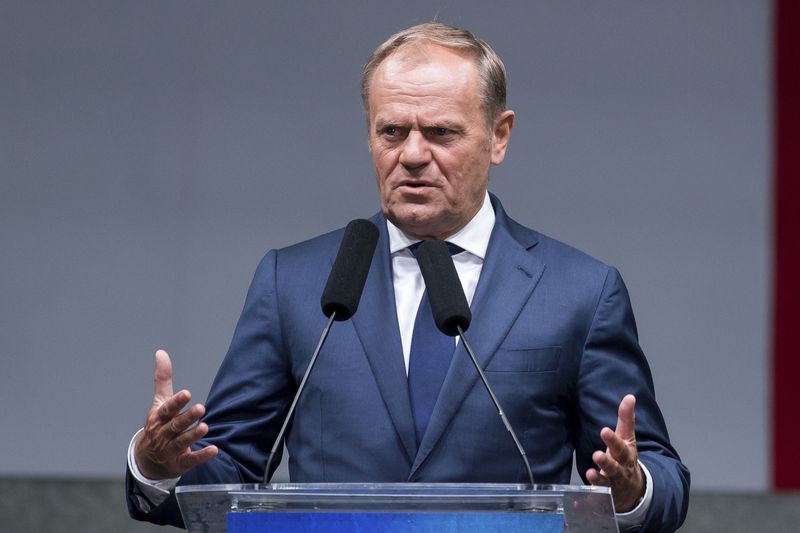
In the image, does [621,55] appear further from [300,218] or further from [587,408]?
[587,408]

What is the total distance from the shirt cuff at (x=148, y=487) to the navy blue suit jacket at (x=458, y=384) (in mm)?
16

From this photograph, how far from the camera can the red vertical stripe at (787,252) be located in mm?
3273

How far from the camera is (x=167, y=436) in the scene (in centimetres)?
152

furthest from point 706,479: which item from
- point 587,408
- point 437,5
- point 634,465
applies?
point 634,465

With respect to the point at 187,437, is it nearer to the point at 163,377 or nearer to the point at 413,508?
the point at 163,377

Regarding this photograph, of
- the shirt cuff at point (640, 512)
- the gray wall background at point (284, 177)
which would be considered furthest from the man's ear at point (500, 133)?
the gray wall background at point (284, 177)

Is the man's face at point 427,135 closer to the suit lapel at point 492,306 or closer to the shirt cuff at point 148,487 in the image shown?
the suit lapel at point 492,306

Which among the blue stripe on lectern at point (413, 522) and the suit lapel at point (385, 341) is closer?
the blue stripe on lectern at point (413, 522)

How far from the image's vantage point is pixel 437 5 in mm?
3451

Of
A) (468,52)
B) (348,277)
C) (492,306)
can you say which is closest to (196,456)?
(348,277)

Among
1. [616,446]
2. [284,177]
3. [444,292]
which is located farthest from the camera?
[284,177]

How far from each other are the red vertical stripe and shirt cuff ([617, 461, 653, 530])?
1.80m

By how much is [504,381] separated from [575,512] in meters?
0.47

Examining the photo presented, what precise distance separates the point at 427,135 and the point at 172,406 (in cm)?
57
